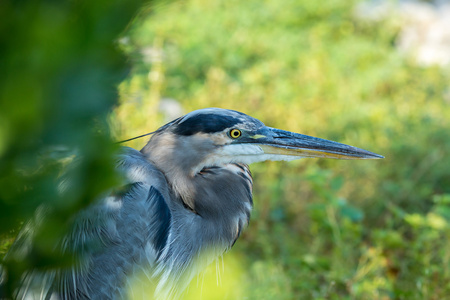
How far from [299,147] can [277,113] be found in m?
2.28

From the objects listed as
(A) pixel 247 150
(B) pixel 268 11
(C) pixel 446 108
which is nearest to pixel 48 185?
(A) pixel 247 150

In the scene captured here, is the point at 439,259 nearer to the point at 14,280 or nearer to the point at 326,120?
the point at 326,120

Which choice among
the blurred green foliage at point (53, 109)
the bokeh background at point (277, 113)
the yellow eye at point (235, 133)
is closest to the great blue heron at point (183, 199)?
the yellow eye at point (235, 133)

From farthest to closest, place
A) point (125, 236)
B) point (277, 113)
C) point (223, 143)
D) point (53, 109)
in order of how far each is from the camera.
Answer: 1. point (277, 113)
2. point (223, 143)
3. point (125, 236)
4. point (53, 109)

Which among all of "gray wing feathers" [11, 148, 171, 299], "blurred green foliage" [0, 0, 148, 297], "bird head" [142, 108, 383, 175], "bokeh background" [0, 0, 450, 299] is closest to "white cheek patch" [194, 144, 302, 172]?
"bird head" [142, 108, 383, 175]

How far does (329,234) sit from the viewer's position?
10.3ft

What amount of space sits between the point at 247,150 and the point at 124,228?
0.55 meters

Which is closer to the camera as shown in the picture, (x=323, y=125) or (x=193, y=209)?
(x=193, y=209)

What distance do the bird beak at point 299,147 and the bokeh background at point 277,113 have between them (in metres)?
0.50

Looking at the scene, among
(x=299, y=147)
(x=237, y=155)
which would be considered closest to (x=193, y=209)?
(x=237, y=155)

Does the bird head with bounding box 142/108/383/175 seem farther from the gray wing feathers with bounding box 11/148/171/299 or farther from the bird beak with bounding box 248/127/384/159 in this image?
the gray wing feathers with bounding box 11/148/171/299

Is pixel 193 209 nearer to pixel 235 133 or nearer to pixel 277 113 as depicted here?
pixel 235 133

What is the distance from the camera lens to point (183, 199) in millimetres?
1942

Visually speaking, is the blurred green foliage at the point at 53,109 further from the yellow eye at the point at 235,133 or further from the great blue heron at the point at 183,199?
the yellow eye at the point at 235,133
